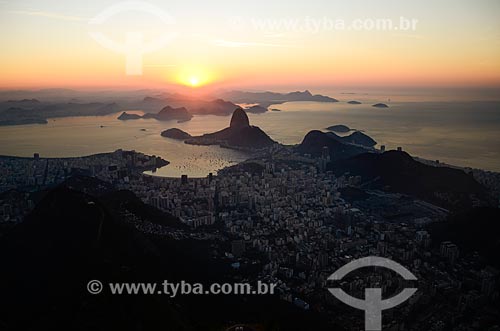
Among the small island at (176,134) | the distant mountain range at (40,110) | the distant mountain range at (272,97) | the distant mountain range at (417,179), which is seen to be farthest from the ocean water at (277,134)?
the distant mountain range at (272,97)

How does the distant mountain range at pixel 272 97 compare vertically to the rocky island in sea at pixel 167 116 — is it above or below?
above

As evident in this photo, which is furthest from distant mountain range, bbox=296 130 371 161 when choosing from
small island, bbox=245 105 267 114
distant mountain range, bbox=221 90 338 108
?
distant mountain range, bbox=221 90 338 108

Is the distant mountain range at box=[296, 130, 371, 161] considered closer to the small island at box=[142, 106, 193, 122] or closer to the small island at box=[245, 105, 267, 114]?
the small island at box=[142, 106, 193, 122]

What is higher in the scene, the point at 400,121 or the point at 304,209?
the point at 400,121

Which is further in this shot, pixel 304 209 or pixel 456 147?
pixel 456 147

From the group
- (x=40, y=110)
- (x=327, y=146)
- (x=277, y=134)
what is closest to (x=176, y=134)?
(x=277, y=134)

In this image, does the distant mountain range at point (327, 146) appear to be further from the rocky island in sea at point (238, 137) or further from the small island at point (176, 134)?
the small island at point (176, 134)

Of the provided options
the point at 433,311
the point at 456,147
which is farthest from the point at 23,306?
the point at 456,147

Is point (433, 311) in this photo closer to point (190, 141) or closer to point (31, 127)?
point (190, 141)

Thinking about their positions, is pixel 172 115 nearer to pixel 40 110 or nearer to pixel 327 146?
pixel 40 110
